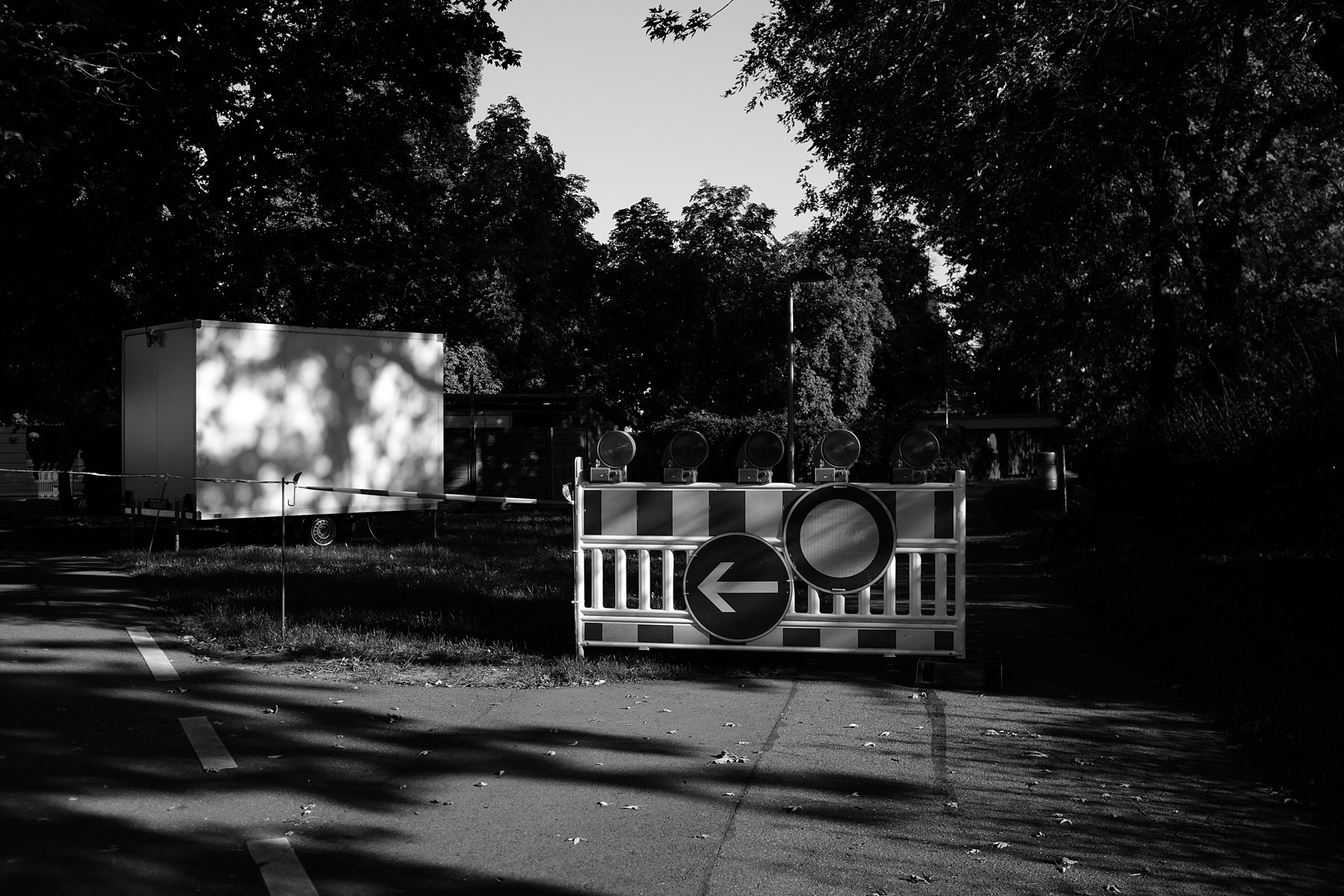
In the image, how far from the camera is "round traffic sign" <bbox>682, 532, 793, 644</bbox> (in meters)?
8.24

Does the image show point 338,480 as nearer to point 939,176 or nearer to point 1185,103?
point 939,176

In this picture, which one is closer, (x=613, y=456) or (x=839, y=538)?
(x=839, y=538)

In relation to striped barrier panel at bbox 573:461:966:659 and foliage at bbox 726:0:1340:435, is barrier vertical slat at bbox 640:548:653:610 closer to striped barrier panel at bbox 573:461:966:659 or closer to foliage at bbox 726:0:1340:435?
striped barrier panel at bbox 573:461:966:659

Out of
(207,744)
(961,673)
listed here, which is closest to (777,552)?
(961,673)

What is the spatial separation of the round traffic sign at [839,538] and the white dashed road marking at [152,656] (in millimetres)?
4028

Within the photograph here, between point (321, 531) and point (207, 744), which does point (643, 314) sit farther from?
point (207, 744)

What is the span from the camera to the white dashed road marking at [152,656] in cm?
782

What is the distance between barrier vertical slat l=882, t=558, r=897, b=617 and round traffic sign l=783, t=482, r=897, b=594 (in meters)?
0.05

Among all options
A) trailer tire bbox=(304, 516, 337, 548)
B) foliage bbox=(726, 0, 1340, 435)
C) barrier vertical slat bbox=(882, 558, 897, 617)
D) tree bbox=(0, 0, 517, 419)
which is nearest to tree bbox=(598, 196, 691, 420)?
foliage bbox=(726, 0, 1340, 435)

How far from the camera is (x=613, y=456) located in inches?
339

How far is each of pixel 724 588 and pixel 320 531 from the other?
38.9 feet

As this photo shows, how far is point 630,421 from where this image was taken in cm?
4581

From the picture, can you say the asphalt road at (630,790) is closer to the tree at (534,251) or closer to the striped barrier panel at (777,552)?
the striped barrier panel at (777,552)

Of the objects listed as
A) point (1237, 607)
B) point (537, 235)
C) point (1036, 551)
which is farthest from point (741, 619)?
point (537, 235)
